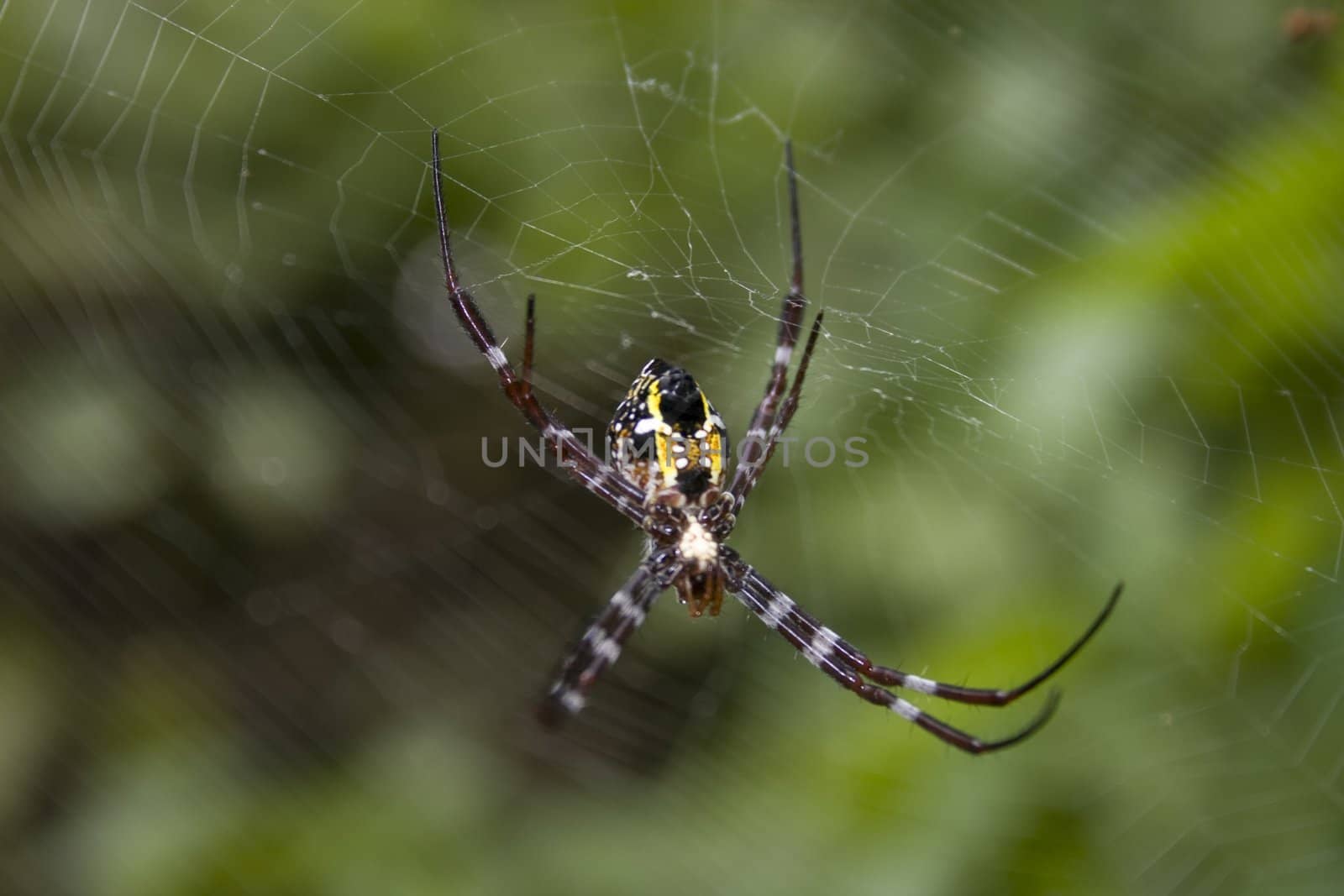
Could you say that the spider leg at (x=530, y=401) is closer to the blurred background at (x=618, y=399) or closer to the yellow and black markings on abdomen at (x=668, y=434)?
the yellow and black markings on abdomen at (x=668, y=434)

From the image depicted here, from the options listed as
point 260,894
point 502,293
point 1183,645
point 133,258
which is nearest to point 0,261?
point 133,258

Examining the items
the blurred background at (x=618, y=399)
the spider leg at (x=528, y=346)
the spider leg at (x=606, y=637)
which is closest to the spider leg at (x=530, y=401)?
the spider leg at (x=528, y=346)

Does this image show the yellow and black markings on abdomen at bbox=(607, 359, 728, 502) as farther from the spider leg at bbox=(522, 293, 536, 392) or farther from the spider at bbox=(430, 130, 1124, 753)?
the spider leg at bbox=(522, 293, 536, 392)

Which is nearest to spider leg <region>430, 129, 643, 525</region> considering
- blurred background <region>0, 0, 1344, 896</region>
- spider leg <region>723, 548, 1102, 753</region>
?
blurred background <region>0, 0, 1344, 896</region>

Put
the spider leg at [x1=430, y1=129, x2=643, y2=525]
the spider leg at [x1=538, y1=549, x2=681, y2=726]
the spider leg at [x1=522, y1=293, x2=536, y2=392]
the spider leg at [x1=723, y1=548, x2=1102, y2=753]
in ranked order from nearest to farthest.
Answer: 1. the spider leg at [x1=522, y1=293, x2=536, y2=392]
2. the spider leg at [x1=430, y1=129, x2=643, y2=525]
3. the spider leg at [x1=723, y1=548, x2=1102, y2=753]
4. the spider leg at [x1=538, y1=549, x2=681, y2=726]

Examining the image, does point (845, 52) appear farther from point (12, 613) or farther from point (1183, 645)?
point (12, 613)

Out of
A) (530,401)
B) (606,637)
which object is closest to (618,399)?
(606,637)
